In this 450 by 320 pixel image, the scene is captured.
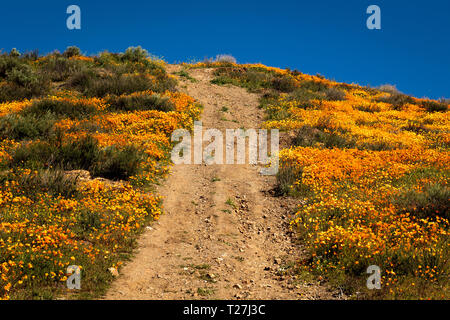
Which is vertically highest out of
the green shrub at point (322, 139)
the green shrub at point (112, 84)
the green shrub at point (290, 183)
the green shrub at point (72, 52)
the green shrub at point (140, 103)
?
the green shrub at point (72, 52)

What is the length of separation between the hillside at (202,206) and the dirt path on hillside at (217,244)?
0.04 metres

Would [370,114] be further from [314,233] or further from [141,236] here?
[141,236]

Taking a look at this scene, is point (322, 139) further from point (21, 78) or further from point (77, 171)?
point (21, 78)

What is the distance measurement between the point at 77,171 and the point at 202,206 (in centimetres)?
434

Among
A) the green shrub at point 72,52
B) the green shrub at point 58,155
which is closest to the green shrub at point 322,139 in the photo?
the green shrub at point 58,155

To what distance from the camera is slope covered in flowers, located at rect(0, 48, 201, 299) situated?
21.8 feet

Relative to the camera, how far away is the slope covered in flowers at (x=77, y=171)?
21.8 feet

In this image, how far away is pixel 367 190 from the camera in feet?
35.1

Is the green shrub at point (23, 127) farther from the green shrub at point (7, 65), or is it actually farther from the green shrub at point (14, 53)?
the green shrub at point (14, 53)

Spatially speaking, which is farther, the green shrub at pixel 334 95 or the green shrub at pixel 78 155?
the green shrub at pixel 334 95

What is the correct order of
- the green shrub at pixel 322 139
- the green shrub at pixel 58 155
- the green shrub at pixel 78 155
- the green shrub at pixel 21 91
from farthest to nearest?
the green shrub at pixel 21 91 < the green shrub at pixel 322 139 < the green shrub at pixel 78 155 < the green shrub at pixel 58 155

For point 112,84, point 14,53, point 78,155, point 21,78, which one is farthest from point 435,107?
point 14,53

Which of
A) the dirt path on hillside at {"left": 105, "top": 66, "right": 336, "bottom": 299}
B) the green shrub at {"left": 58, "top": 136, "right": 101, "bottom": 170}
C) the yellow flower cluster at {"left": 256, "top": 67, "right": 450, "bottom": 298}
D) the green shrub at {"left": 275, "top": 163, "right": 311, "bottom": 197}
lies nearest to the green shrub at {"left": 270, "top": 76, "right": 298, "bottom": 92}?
the yellow flower cluster at {"left": 256, "top": 67, "right": 450, "bottom": 298}

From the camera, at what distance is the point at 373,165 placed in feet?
42.6
